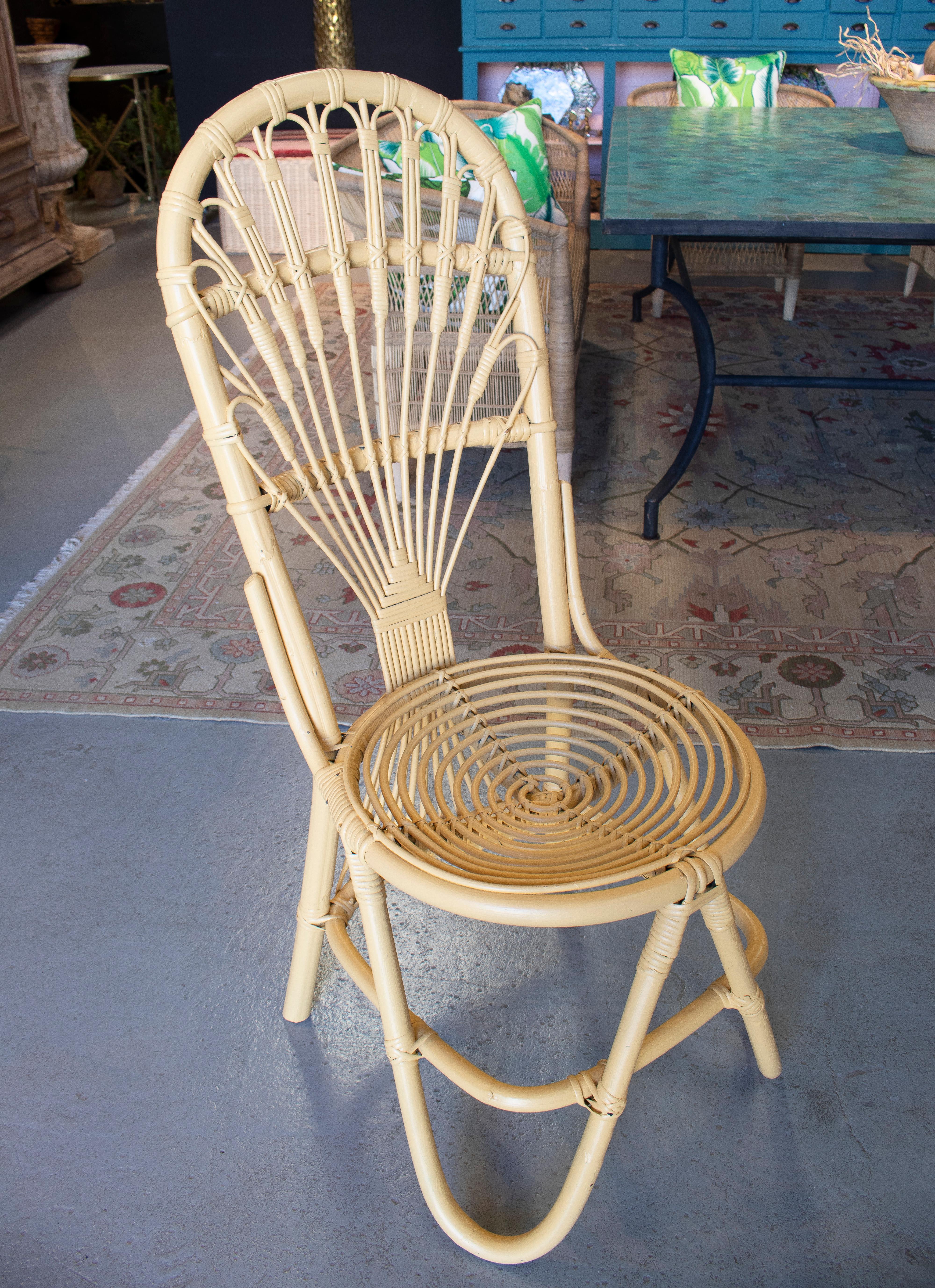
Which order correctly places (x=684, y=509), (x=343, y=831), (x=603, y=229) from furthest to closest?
(x=684, y=509)
(x=603, y=229)
(x=343, y=831)

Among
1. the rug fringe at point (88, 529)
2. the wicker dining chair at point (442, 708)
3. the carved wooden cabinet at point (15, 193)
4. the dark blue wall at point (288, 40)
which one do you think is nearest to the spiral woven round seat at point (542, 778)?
the wicker dining chair at point (442, 708)

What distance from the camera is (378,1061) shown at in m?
1.30

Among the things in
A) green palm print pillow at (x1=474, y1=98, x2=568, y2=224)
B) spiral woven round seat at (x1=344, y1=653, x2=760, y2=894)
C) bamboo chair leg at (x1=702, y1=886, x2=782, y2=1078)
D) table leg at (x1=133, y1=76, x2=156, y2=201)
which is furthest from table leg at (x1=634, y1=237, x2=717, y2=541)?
table leg at (x1=133, y1=76, x2=156, y2=201)

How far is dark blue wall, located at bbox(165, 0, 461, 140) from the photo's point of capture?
4.71m

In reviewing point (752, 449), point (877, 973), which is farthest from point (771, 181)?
point (877, 973)

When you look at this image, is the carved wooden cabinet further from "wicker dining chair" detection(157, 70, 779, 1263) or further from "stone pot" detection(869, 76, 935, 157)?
"wicker dining chair" detection(157, 70, 779, 1263)

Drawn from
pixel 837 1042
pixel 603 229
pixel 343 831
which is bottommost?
pixel 837 1042

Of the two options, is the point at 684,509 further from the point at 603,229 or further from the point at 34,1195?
the point at 34,1195

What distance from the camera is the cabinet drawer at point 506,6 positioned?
14.1 ft

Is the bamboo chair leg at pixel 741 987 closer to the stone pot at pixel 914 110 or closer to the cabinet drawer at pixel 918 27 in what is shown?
the stone pot at pixel 914 110

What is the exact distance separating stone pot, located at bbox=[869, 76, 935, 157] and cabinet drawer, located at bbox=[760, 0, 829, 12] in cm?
207

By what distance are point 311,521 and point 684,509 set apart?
0.91 metres

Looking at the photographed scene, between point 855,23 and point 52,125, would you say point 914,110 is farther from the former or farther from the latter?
point 52,125

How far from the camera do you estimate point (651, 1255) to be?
1079mm
